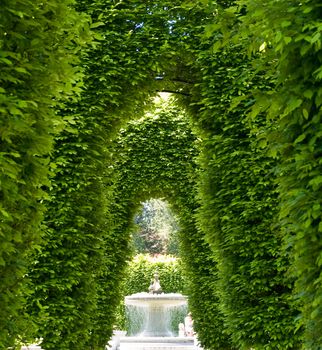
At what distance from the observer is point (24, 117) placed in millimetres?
3545

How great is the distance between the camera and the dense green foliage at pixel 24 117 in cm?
346

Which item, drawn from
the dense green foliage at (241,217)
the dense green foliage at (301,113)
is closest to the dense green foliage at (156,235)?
the dense green foliage at (241,217)

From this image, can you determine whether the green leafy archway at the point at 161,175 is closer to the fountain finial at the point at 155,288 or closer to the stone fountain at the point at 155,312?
the stone fountain at the point at 155,312

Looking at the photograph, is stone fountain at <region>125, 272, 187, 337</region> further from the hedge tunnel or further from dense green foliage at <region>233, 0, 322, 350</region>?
dense green foliage at <region>233, 0, 322, 350</region>

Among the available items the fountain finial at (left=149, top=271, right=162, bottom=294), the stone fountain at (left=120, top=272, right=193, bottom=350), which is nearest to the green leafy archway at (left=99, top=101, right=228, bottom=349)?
the stone fountain at (left=120, top=272, right=193, bottom=350)

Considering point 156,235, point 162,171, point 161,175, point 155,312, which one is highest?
point 156,235

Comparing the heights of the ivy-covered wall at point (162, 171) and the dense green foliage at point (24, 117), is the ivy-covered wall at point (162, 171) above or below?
above

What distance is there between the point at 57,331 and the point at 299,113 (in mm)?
A: 4890

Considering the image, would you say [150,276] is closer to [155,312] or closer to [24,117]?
[155,312]

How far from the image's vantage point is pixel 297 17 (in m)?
3.20

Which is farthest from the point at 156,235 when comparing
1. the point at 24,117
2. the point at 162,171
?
the point at 24,117

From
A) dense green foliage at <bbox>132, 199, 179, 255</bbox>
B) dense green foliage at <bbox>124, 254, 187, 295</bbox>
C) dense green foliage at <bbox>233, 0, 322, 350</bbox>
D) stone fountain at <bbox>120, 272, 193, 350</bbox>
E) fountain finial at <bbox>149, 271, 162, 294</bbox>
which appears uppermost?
dense green foliage at <bbox>132, 199, 179, 255</bbox>

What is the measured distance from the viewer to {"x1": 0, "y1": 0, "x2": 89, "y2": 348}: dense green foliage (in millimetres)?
3461

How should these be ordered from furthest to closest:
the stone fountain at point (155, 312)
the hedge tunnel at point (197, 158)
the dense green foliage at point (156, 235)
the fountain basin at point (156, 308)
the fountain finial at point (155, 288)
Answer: the dense green foliage at point (156, 235) < the fountain finial at point (155, 288) < the fountain basin at point (156, 308) < the stone fountain at point (155, 312) < the hedge tunnel at point (197, 158)
